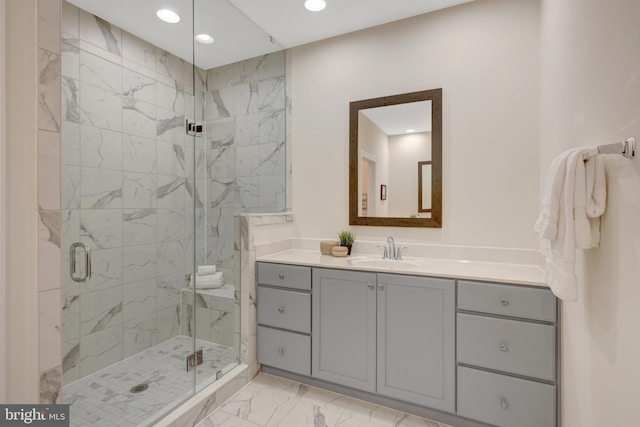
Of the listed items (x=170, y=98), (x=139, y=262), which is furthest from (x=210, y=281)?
(x=170, y=98)

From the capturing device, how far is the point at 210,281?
252 cm

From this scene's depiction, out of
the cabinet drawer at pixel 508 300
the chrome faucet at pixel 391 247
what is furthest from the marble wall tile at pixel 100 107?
the cabinet drawer at pixel 508 300

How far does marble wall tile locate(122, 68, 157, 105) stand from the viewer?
248cm

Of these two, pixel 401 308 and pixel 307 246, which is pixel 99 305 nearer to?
pixel 307 246

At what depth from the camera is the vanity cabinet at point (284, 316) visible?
217 cm

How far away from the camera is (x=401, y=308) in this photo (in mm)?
1887

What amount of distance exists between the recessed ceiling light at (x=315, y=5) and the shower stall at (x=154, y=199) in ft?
1.89

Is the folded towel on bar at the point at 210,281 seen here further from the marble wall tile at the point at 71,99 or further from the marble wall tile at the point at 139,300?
the marble wall tile at the point at 71,99

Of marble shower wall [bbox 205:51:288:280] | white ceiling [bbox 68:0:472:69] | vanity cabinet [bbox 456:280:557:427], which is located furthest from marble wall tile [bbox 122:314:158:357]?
vanity cabinet [bbox 456:280:557:427]

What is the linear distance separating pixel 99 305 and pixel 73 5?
6.79 ft

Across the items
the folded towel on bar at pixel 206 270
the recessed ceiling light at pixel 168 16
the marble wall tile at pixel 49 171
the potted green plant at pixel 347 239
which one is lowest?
the folded towel on bar at pixel 206 270

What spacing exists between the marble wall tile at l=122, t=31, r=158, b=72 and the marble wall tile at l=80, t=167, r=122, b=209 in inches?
36.5

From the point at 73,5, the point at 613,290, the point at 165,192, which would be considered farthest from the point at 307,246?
the point at 73,5

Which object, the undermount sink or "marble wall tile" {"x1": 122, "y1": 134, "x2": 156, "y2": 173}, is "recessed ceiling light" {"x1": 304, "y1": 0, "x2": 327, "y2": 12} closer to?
"marble wall tile" {"x1": 122, "y1": 134, "x2": 156, "y2": 173}
